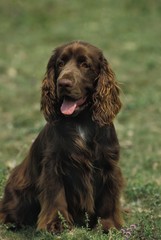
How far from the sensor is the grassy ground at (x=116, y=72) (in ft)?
23.3

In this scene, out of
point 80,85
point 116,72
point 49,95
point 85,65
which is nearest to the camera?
point 80,85

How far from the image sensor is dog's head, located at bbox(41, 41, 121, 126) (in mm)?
5492

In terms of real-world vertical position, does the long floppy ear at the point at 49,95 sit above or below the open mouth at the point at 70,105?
above

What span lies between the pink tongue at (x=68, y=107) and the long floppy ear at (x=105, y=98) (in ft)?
0.75

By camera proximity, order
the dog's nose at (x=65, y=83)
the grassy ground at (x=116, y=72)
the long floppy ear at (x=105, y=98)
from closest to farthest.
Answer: the dog's nose at (x=65, y=83), the long floppy ear at (x=105, y=98), the grassy ground at (x=116, y=72)

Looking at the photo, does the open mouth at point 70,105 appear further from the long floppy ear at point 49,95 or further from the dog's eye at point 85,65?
the dog's eye at point 85,65

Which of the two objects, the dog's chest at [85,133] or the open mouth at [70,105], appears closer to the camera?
the open mouth at [70,105]

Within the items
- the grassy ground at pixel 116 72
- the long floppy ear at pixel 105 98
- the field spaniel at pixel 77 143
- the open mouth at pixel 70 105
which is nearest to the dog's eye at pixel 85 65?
the field spaniel at pixel 77 143

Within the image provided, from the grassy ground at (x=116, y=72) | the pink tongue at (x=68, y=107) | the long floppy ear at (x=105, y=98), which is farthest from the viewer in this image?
the grassy ground at (x=116, y=72)

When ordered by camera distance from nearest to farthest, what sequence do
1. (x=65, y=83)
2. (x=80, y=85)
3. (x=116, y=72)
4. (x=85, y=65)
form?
(x=65, y=83)
(x=80, y=85)
(x=85, y=65)
(x=116, y=72)

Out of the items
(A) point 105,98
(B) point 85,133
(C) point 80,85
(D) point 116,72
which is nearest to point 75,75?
(C) point 80,85

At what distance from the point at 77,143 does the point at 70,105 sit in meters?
0.34

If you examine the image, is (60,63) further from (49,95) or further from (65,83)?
(65,83)

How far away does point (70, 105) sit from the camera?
552 centimetres
